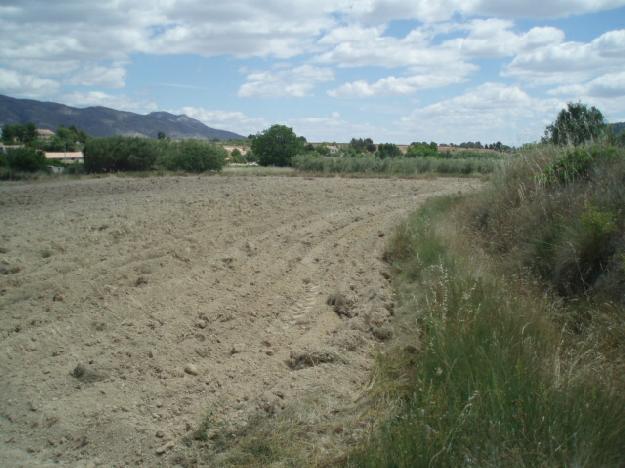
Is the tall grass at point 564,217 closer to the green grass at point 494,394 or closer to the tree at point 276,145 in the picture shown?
the green grass at point 494,394

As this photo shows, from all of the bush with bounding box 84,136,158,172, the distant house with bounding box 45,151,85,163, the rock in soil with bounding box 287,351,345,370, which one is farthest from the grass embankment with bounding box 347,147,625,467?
the distant house with bounding box 45,151,85,163

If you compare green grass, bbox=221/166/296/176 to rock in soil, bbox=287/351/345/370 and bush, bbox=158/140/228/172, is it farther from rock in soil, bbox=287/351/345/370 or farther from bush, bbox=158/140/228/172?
rock in soil, bbox=287/351/345/370

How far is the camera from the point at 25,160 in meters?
31.2

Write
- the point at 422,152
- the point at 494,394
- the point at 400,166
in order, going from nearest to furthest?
the point at 494,394 → the point at 400,166 → the point at 422,152

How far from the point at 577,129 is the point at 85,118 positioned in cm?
12837

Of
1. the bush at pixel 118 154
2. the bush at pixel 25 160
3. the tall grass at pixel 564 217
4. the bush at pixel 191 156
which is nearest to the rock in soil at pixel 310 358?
the tall grass at pixel 564 217

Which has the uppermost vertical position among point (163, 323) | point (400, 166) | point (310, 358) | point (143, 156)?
point (400, 166)

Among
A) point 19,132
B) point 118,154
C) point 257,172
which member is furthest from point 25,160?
point 19,132

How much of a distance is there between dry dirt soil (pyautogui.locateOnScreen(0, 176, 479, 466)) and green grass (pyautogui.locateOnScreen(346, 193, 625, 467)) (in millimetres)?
859

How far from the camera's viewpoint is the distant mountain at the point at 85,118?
100 meters

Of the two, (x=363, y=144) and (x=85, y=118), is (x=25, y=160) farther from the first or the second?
(x=85, y=118)

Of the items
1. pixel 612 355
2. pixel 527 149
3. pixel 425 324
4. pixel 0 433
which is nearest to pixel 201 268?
pixel 425 324

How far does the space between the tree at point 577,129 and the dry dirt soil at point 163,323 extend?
5.22m

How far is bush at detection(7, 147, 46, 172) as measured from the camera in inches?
1212
